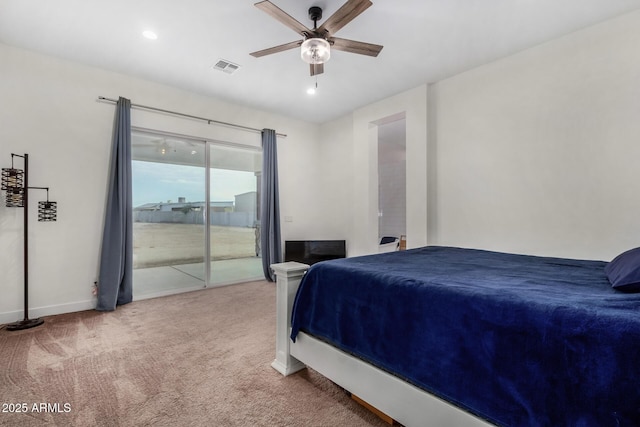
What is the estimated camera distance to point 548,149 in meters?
2.88

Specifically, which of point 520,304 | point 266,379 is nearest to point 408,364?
point 520,304

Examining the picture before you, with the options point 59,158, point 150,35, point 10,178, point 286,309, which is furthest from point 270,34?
point 10,178

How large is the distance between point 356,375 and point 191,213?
3462 millimetres

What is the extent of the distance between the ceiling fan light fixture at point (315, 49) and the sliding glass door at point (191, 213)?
2.52 metres

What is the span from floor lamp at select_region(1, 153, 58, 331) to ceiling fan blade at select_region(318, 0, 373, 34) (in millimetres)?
3182

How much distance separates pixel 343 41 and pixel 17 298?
399 centimetres

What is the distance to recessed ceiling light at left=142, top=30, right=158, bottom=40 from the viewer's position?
8.86 feet

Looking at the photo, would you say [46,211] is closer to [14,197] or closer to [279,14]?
[14,197]

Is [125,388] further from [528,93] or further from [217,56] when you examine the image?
[528,93]

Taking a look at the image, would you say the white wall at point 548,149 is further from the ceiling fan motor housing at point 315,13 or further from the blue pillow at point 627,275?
the ceiling fan motor housing at point 315,13

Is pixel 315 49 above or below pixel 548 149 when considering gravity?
above

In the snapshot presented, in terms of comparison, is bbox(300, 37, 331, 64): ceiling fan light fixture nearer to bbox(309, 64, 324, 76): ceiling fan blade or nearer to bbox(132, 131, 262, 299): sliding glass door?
bbox(309, 64, 324, 76): ceiling fan blade

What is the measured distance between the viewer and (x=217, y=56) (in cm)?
313

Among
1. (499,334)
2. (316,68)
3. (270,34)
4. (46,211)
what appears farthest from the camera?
(46,211)
